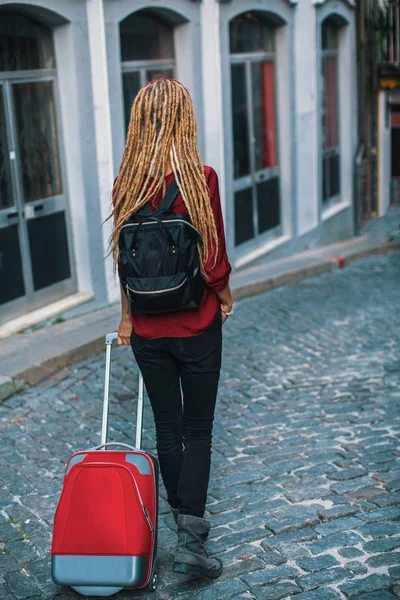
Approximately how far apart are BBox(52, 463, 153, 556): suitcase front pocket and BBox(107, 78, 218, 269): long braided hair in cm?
93

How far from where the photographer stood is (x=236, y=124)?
1092cm

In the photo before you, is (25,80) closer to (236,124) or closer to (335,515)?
(236,124)

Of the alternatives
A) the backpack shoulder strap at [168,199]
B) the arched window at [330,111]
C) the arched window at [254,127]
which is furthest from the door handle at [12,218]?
the arched window at [330,111]

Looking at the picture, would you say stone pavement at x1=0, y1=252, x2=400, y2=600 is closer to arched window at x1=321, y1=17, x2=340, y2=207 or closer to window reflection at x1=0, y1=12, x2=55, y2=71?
window reflection at x1=0, y1=12, x2=55, y2=71

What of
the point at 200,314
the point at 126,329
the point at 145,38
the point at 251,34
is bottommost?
the point at 126,329

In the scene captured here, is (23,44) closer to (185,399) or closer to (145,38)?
(145,38)

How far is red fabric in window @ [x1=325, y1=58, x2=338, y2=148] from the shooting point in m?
13.8

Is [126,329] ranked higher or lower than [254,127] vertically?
lower

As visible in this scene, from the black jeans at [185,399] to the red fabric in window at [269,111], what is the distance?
8.65m

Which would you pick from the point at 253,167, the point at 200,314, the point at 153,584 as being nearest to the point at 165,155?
the point at 200,314

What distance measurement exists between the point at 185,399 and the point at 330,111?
11093 millimetres

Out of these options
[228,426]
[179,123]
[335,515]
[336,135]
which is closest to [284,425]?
[228,426]

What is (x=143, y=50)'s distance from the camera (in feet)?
30.3

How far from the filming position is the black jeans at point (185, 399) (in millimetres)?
3551
